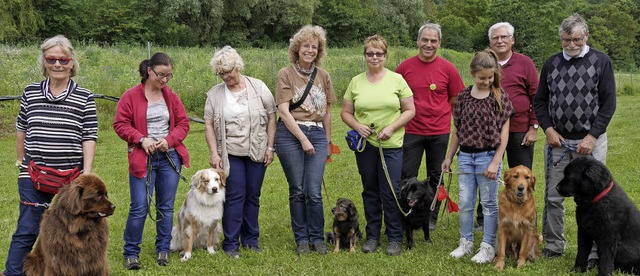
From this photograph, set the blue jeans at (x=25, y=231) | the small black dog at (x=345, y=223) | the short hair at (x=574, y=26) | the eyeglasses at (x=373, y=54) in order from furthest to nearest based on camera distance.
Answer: the small black dog at (x=345, y=223), the eyeglasses at (x=373, y=54), the short hair at (x=574, y=26), the blue jeans at (x=25, y=231)

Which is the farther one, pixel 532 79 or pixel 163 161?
pixel 532 79

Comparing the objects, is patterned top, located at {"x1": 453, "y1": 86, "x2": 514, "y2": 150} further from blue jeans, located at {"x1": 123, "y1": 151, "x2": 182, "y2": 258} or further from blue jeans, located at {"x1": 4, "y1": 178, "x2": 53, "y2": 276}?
blue jeans, located at {"x1": 4, "y1": 178, "x2": 53, "y2": 276}

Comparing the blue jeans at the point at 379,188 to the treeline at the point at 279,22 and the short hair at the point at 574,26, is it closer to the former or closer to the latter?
the short hair at the point at 574,26

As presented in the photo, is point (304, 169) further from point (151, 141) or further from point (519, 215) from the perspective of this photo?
point (519, 215)

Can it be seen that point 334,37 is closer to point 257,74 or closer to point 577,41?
point 257,74

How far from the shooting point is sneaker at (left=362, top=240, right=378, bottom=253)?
5078mm

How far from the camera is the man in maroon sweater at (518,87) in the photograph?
502cm

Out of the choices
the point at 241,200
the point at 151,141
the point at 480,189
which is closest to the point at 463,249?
the point at 480,189

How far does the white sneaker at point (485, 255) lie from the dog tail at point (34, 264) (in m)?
3.47

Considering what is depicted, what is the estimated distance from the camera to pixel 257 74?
20.4 meters

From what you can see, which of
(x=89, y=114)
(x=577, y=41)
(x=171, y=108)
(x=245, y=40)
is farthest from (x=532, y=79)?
(x=245, y=40)

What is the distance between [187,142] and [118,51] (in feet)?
38.2

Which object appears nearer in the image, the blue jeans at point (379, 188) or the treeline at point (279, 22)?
the blue jeans at point (379, 188)

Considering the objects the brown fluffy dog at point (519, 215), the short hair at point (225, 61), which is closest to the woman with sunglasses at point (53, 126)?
the short hair at point (225, 61)
